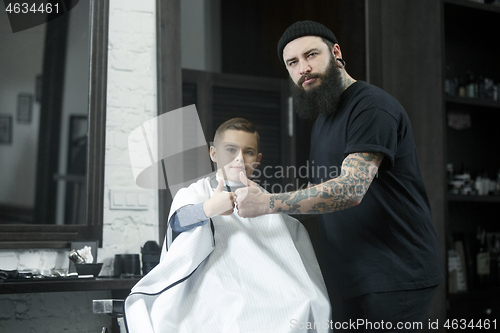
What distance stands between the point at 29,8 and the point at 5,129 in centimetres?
59

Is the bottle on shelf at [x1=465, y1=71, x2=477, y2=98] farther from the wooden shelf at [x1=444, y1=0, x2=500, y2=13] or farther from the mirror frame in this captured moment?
the mirror frame

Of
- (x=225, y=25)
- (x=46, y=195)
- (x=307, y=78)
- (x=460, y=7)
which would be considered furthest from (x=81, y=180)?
(x=460, y=7)

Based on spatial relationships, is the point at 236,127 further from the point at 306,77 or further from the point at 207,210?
the point at 207,210

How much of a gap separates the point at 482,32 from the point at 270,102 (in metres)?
2.05

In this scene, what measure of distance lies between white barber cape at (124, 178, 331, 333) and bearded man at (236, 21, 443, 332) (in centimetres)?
15

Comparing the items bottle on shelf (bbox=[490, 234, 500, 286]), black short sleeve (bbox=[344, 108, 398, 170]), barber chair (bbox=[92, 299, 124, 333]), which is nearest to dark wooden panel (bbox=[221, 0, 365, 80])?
black short sleeve (bbox=[344, 108, 398, 170])

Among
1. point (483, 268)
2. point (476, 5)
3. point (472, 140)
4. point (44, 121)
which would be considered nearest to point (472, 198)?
point (483, 268)

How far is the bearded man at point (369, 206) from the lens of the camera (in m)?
1.43

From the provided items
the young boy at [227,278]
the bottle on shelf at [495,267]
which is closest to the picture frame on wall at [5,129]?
the young boy at [227,278]

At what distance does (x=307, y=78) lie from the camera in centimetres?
172

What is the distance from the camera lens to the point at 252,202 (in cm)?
145

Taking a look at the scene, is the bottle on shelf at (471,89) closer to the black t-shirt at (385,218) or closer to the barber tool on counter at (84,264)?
the black t-shirt at (385,218)

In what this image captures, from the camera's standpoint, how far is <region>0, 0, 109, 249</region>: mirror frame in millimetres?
2061

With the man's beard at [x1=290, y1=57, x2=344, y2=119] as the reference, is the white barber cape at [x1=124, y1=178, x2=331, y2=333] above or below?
below
